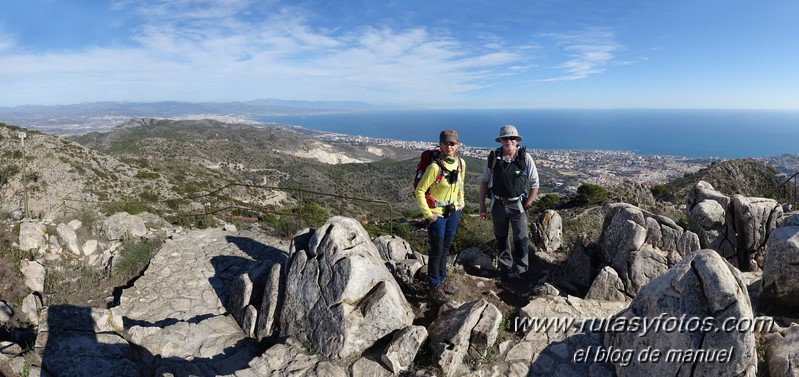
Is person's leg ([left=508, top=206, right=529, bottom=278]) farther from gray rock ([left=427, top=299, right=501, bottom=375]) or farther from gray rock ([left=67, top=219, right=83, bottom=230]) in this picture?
gray rock ([left=67, top=219, right=83, bottom=230])

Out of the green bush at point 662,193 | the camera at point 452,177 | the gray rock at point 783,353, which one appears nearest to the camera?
the gray rock at point 783,353

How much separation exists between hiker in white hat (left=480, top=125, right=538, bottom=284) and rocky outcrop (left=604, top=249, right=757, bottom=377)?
217 cm

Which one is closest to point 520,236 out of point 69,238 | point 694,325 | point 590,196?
point 694,325

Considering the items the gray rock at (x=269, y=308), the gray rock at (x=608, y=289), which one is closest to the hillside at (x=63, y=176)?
the gray rock at (x=269, y=308)

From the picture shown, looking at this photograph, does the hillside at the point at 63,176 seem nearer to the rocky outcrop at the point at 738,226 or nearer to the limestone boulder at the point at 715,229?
the limestone boulder at the point at 715,229

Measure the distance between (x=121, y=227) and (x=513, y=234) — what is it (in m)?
9.56

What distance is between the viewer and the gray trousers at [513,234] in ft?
20.1

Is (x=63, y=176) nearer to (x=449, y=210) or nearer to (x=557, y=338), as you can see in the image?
(x=449, y=210)

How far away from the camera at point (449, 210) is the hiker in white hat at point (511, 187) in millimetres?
911

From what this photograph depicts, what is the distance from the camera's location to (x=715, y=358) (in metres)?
3.55

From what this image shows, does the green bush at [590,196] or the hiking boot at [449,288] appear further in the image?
the green bush at [590,196]

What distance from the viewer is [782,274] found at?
5387mm

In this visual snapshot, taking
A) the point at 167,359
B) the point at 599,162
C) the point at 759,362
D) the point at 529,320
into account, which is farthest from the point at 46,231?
the point at 599,162

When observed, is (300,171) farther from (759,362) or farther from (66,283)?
(759,362)
